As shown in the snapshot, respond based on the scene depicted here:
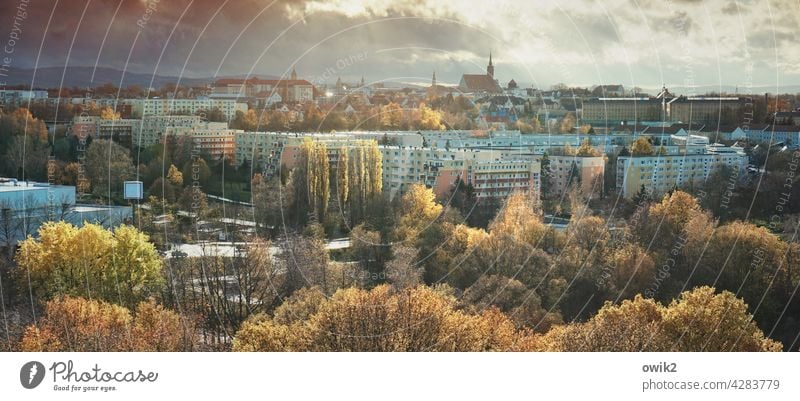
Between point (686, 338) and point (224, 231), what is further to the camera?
point (224, 231)

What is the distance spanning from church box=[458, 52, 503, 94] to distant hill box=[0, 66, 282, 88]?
173 cm

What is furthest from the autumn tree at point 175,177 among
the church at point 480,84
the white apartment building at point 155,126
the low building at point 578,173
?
the low building at point 578,173

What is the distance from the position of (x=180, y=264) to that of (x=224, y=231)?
0.65m

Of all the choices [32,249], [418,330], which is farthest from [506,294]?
[32,249]

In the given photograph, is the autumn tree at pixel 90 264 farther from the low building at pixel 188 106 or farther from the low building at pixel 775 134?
the low building at pixel 775 134

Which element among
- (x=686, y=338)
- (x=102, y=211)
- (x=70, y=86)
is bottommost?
(x=686, y=338)

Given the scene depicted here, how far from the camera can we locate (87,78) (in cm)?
940

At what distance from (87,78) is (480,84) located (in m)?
3.32

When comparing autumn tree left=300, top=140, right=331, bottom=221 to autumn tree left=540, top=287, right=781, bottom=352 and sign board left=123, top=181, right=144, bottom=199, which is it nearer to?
sign board left=123, top=181, right=144, bottom=199

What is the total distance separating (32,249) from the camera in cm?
795

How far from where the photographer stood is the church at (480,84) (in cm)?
950

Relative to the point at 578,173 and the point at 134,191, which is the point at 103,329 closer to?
the point at 134,191

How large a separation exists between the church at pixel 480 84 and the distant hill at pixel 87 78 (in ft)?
5.66

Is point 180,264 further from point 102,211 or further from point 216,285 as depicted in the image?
point 102,211
